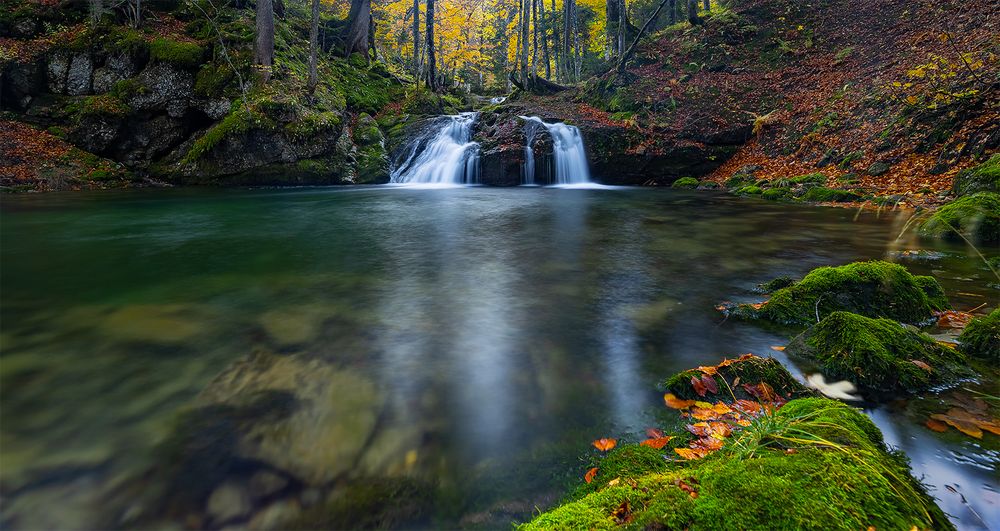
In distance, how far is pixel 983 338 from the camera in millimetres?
2912

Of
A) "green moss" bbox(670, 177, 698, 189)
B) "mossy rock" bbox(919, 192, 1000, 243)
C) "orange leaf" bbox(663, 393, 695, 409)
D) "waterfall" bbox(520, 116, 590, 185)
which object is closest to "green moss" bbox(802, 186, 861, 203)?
"mossy rock" bbox(919, 192, 1000, 243)

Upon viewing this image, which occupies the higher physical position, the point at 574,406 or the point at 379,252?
the point at 379,252

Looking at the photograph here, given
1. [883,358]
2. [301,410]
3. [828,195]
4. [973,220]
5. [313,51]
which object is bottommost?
[301,410]

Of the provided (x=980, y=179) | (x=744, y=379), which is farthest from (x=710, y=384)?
(x=980, y=179)

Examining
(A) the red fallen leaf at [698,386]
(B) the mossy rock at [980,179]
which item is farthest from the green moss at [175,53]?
(B) the mossy rock at [980,179]

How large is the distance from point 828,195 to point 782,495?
1230cm

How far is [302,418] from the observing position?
2518 mm

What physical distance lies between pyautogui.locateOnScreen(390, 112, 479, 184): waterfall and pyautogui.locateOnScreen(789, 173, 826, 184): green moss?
1093cm

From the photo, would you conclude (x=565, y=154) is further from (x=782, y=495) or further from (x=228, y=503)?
(x=782, y=495)

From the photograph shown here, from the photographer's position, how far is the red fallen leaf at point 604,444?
226cm

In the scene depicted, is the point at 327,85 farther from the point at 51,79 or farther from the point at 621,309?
the point at 621,309

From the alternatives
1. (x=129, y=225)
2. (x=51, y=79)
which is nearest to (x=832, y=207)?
(x=129, y=225)

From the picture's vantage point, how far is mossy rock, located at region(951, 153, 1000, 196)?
7277 millimetres

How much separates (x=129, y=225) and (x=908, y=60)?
21.3 metres
